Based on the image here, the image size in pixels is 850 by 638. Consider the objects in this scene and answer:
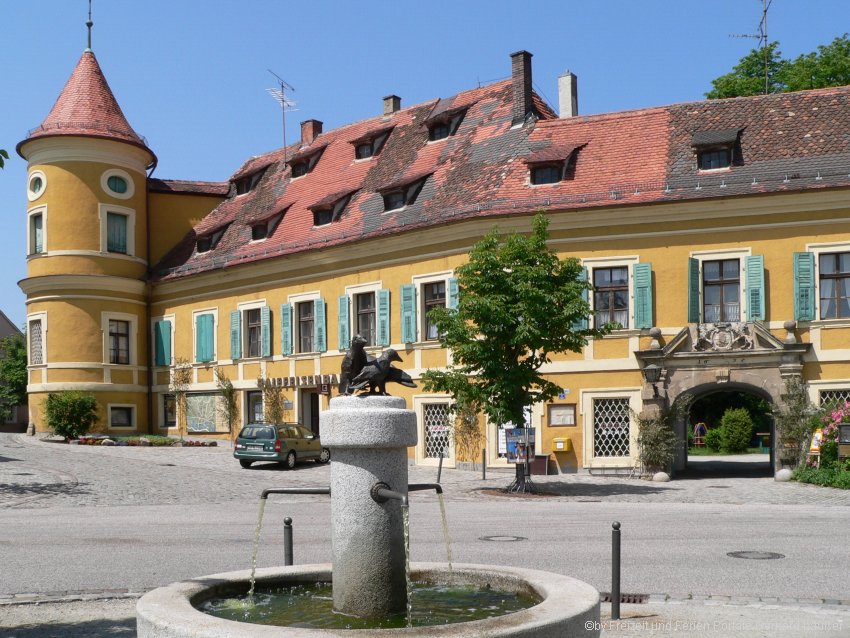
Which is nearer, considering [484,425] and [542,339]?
[542,339]

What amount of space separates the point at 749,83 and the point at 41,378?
97.2 ft

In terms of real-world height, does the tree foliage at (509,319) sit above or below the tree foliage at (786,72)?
A: below

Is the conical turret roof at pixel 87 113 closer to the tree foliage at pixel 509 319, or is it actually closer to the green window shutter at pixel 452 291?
the green window shutter at pixel 452 291

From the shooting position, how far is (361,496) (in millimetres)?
7340

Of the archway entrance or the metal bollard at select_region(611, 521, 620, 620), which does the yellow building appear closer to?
the archway entrance

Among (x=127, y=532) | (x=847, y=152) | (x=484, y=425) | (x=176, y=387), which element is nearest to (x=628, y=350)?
(x=484, y=425)

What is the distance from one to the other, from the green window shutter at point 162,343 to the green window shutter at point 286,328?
23.1 ft

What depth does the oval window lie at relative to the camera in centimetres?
3956

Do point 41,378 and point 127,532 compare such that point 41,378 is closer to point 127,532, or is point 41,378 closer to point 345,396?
point 127,532

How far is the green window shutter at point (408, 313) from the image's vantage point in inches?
1214

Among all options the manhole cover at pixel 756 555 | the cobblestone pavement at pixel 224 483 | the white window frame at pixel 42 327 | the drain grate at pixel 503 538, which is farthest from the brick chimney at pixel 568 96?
the manhole cover at pixel 756 555

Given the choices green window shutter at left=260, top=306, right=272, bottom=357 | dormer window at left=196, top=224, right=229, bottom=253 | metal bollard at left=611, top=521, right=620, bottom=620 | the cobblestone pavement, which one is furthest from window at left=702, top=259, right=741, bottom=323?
dormer window at left=196, top=224, right=229, bottom=253

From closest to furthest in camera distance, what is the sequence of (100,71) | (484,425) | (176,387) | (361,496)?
(361,496), (484,425), (176,387), (100,71)

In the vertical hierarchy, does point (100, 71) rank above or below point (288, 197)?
above
